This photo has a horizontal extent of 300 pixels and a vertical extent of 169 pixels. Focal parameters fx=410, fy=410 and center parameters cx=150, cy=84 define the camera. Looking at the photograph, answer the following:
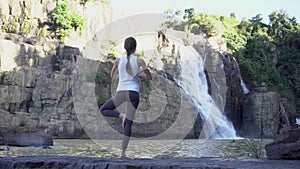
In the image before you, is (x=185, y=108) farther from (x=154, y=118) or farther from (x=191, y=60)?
(x=191, y=60)

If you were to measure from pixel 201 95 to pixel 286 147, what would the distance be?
73.2 feet

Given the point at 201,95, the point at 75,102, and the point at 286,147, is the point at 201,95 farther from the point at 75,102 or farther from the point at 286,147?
the point at 286,147

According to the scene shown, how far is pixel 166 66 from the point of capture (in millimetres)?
27625

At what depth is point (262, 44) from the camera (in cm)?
3881

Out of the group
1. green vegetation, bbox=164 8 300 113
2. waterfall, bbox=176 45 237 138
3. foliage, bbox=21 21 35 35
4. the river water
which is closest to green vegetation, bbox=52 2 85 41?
foliage, bbox=21 21 35 35

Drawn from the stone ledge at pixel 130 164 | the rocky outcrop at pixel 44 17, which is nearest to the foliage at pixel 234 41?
the rocky outcrop at pixel 44 17

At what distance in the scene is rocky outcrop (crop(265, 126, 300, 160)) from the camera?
3.76 meters

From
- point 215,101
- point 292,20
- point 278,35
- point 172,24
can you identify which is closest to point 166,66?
point 215,101

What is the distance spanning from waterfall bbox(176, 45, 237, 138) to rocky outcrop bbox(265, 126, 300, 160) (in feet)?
58.6

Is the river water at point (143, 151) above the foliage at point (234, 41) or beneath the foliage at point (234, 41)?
beneath

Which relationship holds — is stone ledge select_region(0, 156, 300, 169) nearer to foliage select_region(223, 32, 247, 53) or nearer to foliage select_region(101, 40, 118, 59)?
foliage select_region(101, 40, 118, 59)

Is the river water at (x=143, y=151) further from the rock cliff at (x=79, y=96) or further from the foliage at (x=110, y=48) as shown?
the foliage at (x=110, y=48)

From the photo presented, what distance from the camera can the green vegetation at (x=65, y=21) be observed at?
31469mm

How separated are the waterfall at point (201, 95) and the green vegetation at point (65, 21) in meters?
8.54
